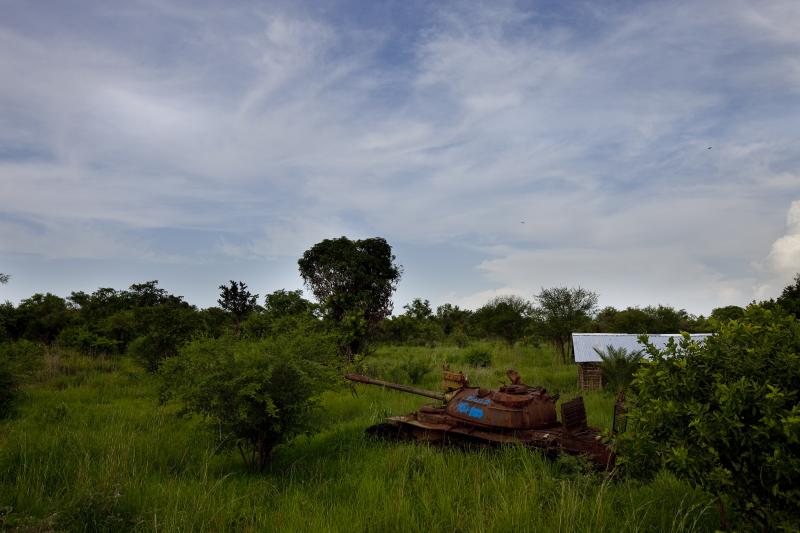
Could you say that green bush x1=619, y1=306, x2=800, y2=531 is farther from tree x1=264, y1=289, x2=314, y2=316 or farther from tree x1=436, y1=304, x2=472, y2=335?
tree x1=436, y1=304, x2=472, y2=335

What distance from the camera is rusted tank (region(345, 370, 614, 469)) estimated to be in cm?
732

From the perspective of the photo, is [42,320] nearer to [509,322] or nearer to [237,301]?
[237,301]

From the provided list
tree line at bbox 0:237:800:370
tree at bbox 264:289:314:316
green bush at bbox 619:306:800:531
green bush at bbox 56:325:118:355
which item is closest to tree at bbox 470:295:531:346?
tree line at bbox 0:237:800:370

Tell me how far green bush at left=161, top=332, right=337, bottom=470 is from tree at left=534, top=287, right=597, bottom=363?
22745 mm

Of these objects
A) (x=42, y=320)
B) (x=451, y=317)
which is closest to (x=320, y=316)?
(x=42, y=320)

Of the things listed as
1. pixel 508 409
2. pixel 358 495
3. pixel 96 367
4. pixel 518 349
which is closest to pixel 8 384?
pixel 96 367

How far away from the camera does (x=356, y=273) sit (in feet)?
89.6

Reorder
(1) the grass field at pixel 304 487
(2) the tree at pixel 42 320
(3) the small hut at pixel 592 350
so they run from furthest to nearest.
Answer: (2) the tree at pixel 42 320
(3) the small hut at pixel 592 350
(1) the grass field at pixel 304 487

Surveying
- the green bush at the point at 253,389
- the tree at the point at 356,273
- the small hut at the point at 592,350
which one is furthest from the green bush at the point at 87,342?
the small hut at the point at 592,350

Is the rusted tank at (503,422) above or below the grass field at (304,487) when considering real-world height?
above

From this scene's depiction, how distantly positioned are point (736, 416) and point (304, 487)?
5.15 m

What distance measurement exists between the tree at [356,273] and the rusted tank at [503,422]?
634 inches

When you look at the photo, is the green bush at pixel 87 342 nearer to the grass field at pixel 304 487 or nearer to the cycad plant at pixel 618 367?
the grass field at pixel 304 487

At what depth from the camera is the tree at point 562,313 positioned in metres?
28.7
